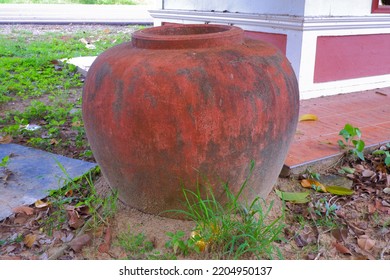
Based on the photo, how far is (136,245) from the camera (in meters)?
2.15

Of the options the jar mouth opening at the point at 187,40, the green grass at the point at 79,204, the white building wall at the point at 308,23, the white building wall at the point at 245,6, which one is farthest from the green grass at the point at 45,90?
the white building wall at the point at 308,23

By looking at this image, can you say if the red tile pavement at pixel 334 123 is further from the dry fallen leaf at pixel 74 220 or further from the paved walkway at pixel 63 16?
the paved walkway at pixel 63 16

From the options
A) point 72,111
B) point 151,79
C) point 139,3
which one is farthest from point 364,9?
point 139,3

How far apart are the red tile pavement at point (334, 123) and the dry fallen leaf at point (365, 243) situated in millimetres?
649

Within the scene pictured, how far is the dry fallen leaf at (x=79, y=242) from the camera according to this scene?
220cm

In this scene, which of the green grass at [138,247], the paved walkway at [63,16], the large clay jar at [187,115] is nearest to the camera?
the large clay jar at [187,115]

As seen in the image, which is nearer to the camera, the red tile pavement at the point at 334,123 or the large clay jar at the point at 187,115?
the large clay jar at the point at 187,115

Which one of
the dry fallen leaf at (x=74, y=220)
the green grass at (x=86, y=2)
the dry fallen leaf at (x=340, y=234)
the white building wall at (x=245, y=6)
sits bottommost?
the dry fallen leaf at (x=74, y=220)

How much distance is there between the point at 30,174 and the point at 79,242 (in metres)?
0.93

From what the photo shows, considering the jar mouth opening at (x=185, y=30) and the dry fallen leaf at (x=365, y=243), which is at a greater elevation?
the jar mouth opening at (x=185, y=30)

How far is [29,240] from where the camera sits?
2307 millimetres

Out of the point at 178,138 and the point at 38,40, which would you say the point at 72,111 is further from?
the point at 38,40

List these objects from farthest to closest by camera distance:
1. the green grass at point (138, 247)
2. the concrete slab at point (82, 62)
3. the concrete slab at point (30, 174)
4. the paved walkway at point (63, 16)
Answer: the paved walkway at point (63, 16), the concrete slab at point (82, 62), the concrete slab at point (30, 174), the green grass at point (138, 247)

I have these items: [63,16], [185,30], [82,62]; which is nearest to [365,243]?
[185,30]
